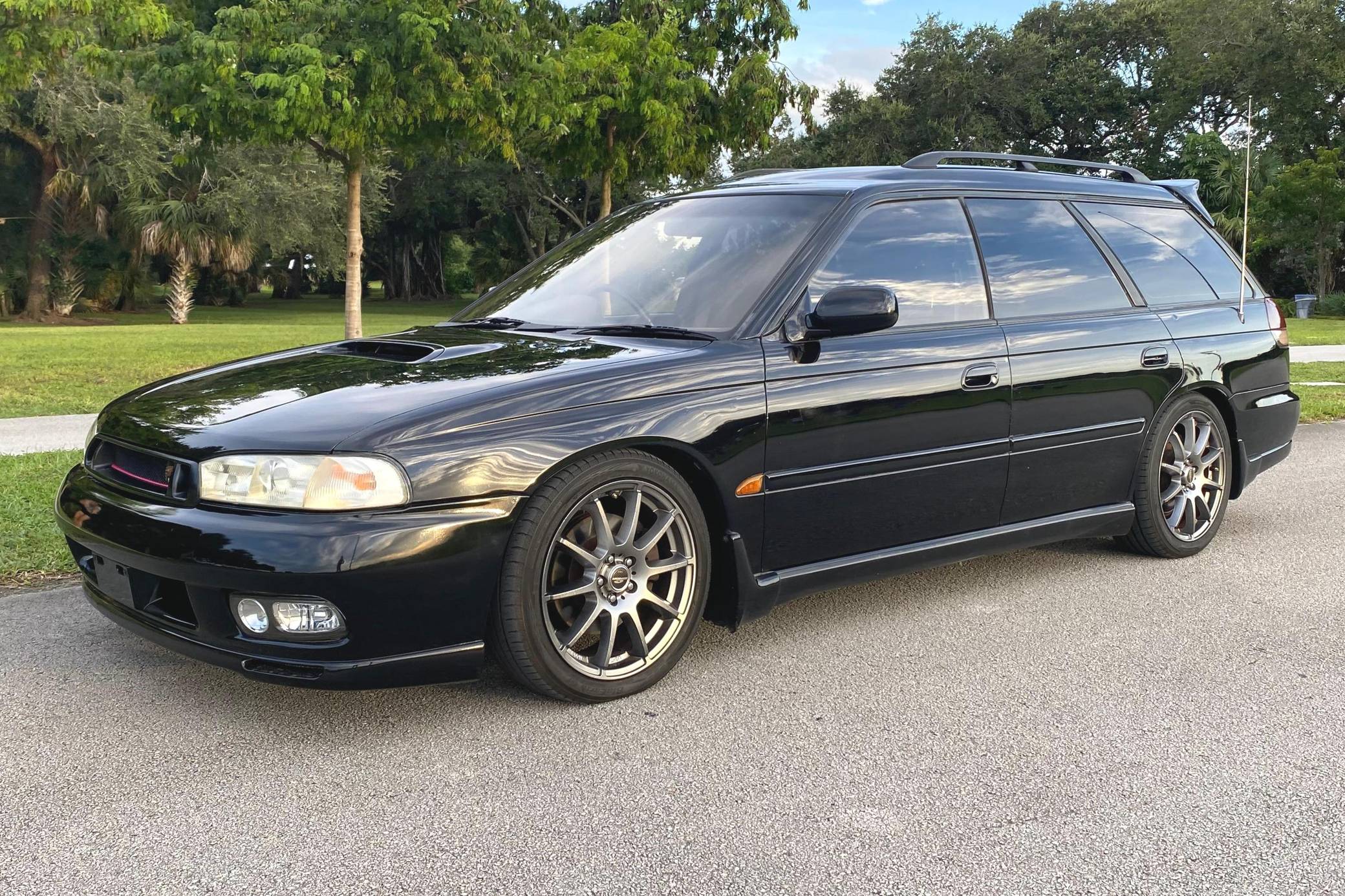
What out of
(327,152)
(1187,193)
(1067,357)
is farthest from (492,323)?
(327,152)

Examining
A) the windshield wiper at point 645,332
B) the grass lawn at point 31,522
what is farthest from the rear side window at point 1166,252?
the grass lawn at point 31,522

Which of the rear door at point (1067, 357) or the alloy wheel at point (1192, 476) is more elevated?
the rear door at point (1067, 357)

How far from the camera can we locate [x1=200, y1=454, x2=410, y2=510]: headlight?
3.19 metres

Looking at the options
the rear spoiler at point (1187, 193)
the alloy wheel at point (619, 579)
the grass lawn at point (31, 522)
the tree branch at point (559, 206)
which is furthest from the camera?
the tree branch at point (559, 206)

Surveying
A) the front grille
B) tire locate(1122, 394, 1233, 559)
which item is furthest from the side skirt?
the front grille

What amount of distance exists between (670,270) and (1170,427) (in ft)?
8.08

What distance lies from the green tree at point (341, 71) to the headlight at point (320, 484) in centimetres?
1118

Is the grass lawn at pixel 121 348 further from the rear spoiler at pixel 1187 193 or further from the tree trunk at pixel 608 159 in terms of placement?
the rear spoiler at pixel 1187 193

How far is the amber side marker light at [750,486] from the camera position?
384cm

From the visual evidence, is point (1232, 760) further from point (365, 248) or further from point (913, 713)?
point (365, 248)

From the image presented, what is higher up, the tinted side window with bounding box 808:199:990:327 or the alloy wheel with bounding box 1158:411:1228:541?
the tinted side window with bounding box 808:199:990:327

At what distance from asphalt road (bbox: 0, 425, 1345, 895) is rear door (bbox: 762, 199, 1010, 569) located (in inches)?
17.0

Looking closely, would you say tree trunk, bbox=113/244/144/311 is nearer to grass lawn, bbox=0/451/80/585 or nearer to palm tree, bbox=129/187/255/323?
palm tree, bbox=129/187/255/323

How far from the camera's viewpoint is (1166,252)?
18.3ft
